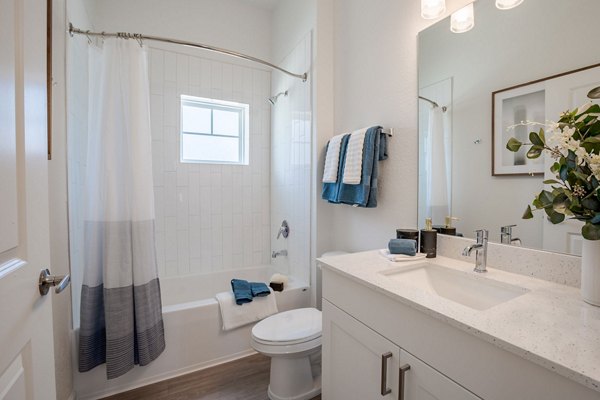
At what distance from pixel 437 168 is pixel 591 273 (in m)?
0.71

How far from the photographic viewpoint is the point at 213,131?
2.80 meters

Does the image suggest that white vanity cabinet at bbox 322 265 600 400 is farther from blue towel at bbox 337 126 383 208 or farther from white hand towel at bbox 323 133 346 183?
white hand towel at bbox 323 133 346 183

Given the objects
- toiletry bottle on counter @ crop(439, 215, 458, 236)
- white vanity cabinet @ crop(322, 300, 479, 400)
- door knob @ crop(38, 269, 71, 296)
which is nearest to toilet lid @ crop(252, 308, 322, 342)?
white vanity cabinet @ crop(322, 300, 479, 400)

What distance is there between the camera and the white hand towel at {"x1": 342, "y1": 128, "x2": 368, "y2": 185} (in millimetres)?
1623

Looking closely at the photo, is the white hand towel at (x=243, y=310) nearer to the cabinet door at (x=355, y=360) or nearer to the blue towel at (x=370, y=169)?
the cabinet door at (x=355, y=360)

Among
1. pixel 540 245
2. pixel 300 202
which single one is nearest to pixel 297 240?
pixel 300 202

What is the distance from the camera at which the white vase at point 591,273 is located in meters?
0.75

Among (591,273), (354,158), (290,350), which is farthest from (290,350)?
(591,273)

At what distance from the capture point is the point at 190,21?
255cm

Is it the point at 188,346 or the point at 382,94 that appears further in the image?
the point at 188,346

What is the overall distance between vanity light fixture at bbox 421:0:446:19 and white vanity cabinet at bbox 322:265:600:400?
1.27 meters

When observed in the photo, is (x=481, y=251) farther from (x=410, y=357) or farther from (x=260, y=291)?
(x=260, y=291)

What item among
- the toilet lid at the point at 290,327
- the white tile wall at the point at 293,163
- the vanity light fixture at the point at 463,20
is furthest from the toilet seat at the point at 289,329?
the vanity light fixture at the point at 463,20

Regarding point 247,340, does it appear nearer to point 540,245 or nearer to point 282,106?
point 540,245
